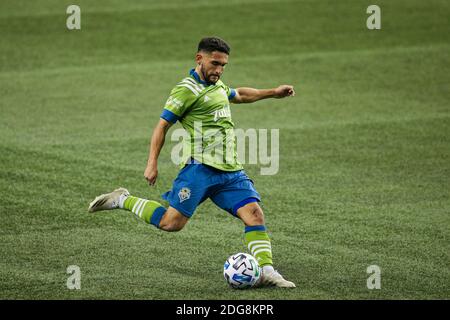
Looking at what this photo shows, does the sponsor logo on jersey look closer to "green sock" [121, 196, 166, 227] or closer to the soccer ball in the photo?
"green sock" [121, 196, 166, 227]

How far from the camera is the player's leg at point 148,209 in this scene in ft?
27.4

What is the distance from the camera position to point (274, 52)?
19172mm

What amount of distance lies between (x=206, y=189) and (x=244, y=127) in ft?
21.4

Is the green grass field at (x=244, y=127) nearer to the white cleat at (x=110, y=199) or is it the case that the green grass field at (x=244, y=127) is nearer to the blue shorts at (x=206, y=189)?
the white cleat at (x=110, y=199)

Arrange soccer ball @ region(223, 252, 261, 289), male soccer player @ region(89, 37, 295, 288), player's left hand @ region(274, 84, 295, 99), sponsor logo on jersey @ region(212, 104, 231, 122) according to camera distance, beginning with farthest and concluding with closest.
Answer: player's left hand @ region(274, 84, 295, 99) → sponsor logo on jersey @ region(212, 104, 231, 122) → male soccer player @ region(89, 37, 295, 288) → soccer ball @ region(223, 252, 261, 289)

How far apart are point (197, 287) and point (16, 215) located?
10.2 feet

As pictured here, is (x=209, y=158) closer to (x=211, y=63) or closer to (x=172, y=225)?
(x=172, y=225)

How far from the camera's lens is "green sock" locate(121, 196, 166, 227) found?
851 centimetres

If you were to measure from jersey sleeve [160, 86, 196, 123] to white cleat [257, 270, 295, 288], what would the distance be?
1585mm

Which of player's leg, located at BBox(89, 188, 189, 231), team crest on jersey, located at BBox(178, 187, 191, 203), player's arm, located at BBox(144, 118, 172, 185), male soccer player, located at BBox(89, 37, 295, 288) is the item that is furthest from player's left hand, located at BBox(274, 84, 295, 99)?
player's leg, located at BBox(89, 188, 189, 231)

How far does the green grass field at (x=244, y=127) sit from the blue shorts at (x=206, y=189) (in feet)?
2.30

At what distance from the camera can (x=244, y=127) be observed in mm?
14719

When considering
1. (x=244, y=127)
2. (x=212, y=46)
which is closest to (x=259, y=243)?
(x=212, y=46)

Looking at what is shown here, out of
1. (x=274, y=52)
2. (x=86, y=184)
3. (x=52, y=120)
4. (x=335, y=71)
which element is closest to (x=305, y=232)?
(x=86, y=184)
